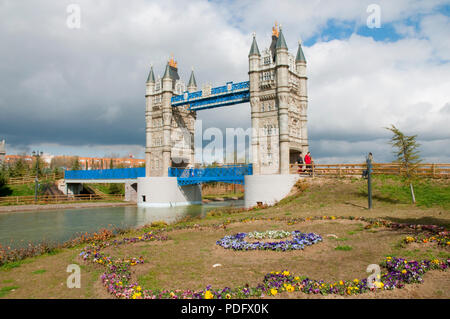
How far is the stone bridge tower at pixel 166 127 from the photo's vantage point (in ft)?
156

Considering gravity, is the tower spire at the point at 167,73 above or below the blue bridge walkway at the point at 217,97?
above

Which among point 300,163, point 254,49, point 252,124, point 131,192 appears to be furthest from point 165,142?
point 300,163

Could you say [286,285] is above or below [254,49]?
below

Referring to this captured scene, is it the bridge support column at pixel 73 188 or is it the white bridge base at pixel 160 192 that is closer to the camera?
the white bridge base at pixel 160 192

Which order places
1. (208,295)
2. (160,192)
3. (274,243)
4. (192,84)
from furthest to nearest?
(192,84), (160,192), (274,243), (208,295)

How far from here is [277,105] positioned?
33.1m

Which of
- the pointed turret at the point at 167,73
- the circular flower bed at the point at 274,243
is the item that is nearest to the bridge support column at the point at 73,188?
the pointed turret at the point at 167,73

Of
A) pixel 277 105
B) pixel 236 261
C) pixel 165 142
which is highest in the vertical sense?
pixel 277 105

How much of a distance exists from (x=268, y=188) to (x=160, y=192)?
71.3 feet

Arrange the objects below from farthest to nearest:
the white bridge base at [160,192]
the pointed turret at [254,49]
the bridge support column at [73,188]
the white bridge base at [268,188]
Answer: the bridge support column at [73,188] → the white bridge base at [160,192] → the pointed turret at [254,49] → the white bridge base at [268,188]

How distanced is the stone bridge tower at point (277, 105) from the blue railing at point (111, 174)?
90.9 feet

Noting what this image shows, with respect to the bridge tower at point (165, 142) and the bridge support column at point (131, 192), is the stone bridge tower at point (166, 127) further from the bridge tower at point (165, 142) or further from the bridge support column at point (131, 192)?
the bridge support column at point (131, 192)

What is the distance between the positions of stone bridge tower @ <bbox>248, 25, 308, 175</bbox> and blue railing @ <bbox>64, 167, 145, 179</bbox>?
2772cm

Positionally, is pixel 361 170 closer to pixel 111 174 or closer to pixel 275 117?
pixel 275 117
